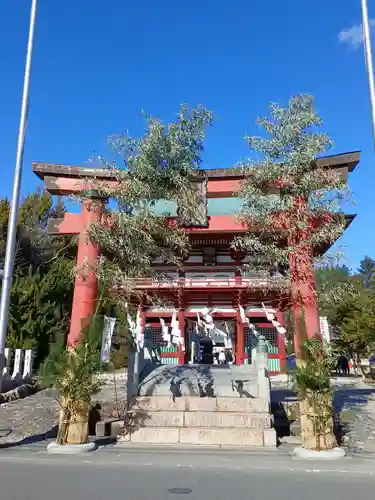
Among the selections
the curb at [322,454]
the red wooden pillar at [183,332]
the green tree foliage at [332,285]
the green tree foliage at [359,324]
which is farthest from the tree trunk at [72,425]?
the green tree foliage at [359,324]

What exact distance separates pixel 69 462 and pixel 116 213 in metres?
5.44

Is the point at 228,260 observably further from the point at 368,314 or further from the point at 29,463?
the point at 29,463

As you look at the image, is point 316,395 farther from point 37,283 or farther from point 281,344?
point 37,283

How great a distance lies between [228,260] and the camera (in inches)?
886

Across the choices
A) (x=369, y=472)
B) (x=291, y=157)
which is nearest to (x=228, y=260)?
(x=291, y=157)

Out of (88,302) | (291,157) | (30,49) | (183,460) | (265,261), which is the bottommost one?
(183,460)

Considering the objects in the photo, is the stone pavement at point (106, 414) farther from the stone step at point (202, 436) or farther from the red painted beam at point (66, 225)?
the red painted beam at point (66, 225)

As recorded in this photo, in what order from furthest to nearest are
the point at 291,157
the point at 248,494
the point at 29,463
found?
the point at 291,157 → the point at 29,463 → the point at 248,494

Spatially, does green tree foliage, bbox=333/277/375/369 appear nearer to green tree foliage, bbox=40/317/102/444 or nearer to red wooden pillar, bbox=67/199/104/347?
red wooden pillar, bbox=67/199/104/347

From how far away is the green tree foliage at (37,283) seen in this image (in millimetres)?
22578

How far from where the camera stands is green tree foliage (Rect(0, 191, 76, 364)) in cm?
2258

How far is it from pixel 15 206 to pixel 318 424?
25.9 ft

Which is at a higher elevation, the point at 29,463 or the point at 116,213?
the point at 116,213

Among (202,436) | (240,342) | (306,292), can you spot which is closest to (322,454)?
(202,436)
